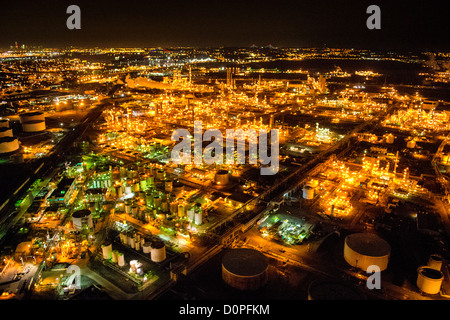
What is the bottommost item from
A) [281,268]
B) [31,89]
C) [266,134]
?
[281,268]

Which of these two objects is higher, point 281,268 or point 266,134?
point 266,134

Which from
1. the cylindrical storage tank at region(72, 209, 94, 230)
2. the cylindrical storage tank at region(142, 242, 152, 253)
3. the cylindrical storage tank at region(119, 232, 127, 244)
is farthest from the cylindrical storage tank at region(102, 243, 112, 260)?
the cylindrical storage tank at region(72, 209, 94, 230)

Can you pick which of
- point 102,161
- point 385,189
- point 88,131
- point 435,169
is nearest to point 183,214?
point 102,161

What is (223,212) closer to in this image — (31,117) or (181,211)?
(181,211)

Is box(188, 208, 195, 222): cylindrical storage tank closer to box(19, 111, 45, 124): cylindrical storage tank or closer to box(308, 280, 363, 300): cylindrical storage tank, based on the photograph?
box(308, 280, 363, 300): cylindrical storage tank

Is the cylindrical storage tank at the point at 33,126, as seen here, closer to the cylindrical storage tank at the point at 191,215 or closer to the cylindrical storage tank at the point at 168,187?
the cylindrical storage tank at the point at 168,187

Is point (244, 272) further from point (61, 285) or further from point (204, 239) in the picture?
point (61, 285)
